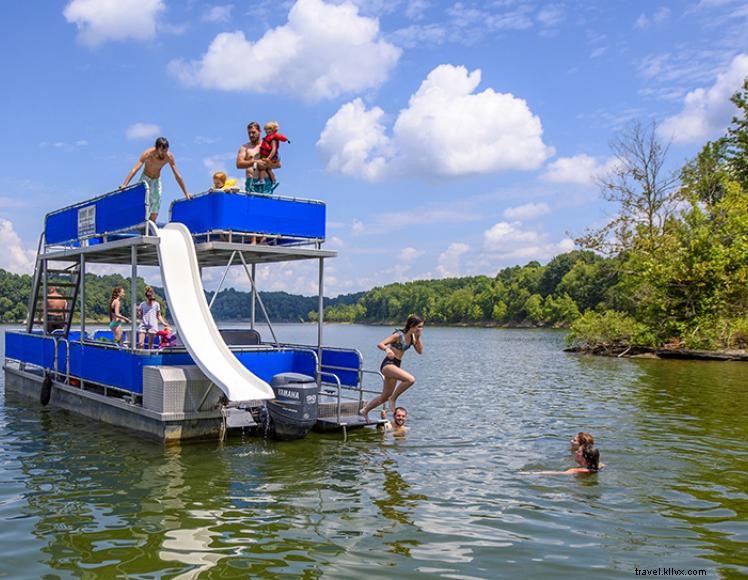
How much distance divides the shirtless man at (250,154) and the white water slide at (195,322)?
2.00 metres

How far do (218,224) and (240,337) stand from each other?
284cm

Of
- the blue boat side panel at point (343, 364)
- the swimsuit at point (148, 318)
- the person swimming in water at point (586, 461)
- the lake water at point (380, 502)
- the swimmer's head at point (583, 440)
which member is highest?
the swimsuit at point (148, 318)

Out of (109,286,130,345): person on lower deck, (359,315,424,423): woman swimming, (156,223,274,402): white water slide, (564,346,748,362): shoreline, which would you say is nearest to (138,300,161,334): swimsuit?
(109,286,130,345): person on lower deck

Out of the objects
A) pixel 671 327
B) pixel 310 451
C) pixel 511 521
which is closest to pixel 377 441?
pixel 310 451

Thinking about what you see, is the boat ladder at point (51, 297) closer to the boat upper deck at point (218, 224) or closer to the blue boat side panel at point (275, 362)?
the boat upper deck at point (218, 224)

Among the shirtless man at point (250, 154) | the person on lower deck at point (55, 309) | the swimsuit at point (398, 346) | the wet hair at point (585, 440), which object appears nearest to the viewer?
the wet hair at point (585, 440)

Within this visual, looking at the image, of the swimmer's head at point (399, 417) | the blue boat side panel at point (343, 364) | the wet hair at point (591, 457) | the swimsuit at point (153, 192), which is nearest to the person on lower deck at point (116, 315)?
the swimsuit at point (153, 192)

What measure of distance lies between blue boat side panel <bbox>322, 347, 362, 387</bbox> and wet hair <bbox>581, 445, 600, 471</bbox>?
4.92m

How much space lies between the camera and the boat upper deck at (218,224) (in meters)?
13.5

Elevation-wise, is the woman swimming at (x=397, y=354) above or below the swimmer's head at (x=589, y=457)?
above

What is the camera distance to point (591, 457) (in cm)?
1038

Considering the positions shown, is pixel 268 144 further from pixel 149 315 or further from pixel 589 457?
pixel 589 457

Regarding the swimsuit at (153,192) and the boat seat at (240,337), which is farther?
the boat seat at (240,337)

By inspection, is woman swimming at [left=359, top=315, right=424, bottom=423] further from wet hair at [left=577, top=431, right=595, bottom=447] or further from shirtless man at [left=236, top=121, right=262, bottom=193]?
shirtless man at [left=236, top=121, right=262, bottom=193]
